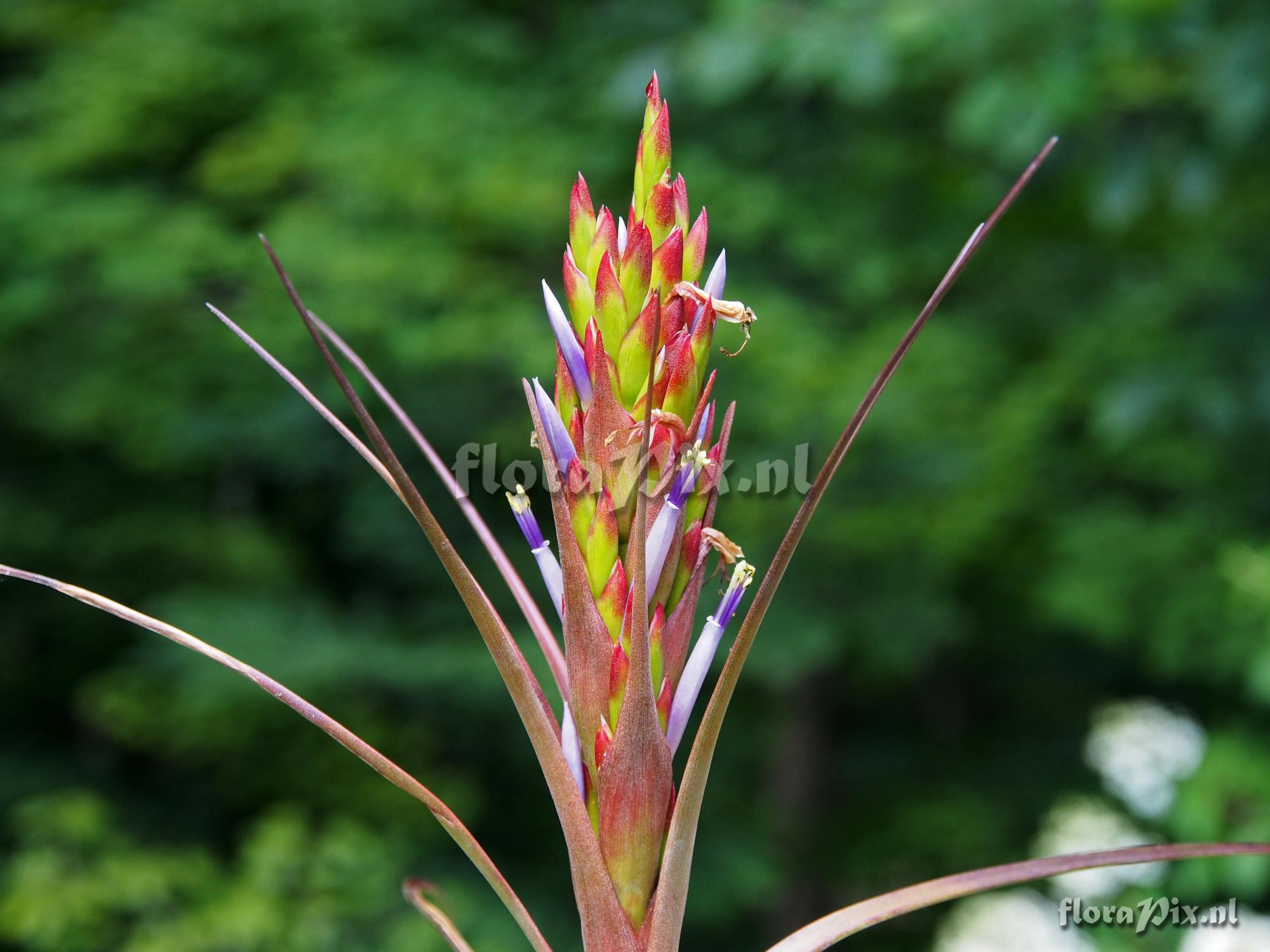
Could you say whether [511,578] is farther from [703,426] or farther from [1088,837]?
[1088,837]

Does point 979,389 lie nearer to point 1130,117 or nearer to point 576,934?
point 1130,117

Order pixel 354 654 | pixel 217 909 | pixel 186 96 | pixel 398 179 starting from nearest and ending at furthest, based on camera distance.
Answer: pixel 217 909 < pixel 398 179 < pixel 354 654 < pixel 186 96

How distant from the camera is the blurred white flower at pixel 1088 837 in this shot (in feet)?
8.74

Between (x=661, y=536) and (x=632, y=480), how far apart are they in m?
0.03

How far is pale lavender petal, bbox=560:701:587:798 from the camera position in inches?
22.5

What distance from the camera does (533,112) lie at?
13.4ft

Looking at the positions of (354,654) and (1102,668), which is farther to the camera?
(1102,668)

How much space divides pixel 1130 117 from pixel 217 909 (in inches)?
138

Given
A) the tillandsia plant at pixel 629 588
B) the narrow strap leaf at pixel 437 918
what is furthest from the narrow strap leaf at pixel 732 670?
the narrow strap leaf at pixel 437 918

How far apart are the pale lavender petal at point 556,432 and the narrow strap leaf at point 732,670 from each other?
13cm

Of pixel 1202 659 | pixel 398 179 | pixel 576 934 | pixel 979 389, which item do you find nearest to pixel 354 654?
pixel 576 934

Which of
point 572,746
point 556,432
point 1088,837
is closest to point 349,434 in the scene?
point 556,432

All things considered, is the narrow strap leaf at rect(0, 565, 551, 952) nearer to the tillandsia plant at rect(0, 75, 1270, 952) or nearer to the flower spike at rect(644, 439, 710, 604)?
the tillandsia plant at rect(0, 75, 1270, 952)

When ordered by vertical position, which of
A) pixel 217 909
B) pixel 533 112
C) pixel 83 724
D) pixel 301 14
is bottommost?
pixel 217 909
